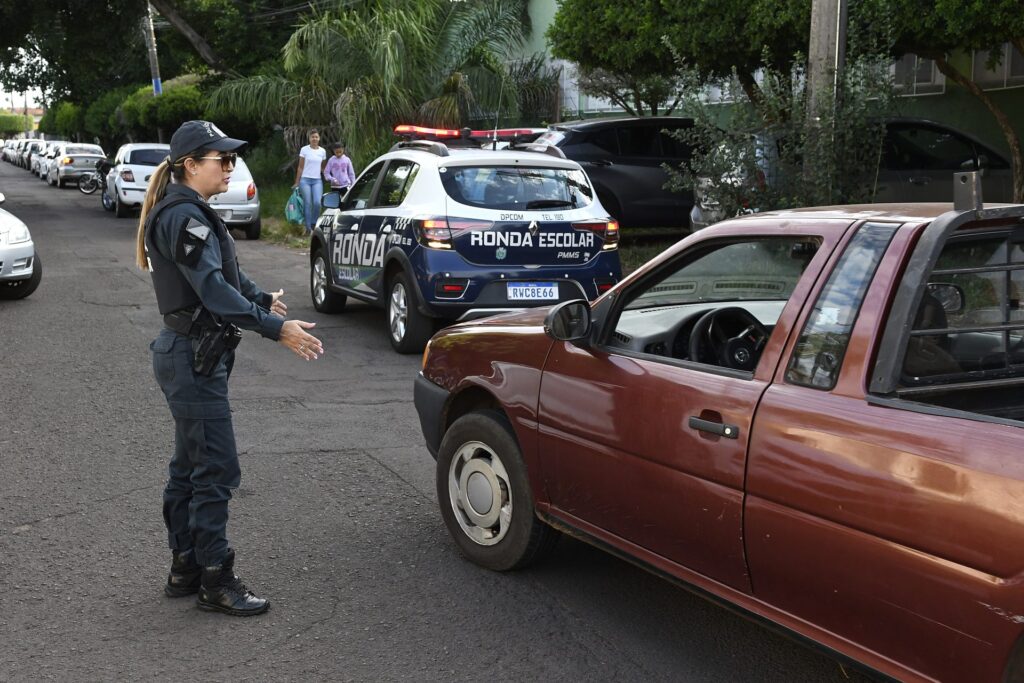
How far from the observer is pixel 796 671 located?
3.87 m

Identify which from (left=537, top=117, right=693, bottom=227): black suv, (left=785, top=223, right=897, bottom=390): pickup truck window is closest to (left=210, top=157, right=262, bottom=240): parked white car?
(left=537, top=117, right=693, bottom=227): black suv

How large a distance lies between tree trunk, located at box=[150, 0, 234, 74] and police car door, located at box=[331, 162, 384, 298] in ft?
83.9

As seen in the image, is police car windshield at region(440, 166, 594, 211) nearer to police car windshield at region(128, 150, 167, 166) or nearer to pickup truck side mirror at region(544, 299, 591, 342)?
pickup truck side mirror at region(544, 299, 591, 342)

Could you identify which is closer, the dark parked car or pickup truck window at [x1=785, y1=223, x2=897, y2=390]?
pickup truck window at [x1=785, y1=223, x2=897, y2=390]

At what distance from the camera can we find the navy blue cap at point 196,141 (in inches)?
165

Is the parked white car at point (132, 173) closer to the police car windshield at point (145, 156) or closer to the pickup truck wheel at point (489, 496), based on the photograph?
the police car windshield at point (145, 156)

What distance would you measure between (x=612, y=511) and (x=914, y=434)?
1328mm

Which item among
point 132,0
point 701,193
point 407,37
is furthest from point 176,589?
point 132,0

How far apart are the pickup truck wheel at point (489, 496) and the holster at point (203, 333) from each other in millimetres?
1103

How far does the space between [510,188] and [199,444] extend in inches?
217

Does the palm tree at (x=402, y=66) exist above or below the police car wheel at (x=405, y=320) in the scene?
above

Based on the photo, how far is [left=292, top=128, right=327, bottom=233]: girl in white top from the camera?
18.9 meters

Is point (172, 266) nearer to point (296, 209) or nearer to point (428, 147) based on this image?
point (428, 147)

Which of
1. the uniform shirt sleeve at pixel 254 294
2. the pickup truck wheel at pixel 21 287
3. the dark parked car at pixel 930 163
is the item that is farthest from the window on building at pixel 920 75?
the uniform shirt sleeve at pixel 254 294
